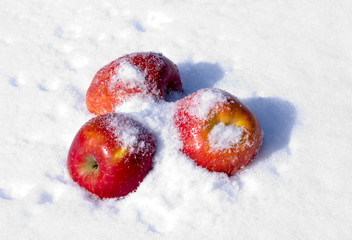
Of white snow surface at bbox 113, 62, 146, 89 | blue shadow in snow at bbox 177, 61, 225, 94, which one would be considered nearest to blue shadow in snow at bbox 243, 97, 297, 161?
blue shadow in snow at bbox 177, 61, 225, 94

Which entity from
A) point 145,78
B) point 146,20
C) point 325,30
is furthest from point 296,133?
point 146,20

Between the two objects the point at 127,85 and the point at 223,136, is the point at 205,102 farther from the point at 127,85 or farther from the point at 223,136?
the point at 127,85

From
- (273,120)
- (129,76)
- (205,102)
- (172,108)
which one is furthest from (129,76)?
(273,120)

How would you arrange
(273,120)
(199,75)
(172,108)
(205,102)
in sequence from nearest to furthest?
1. (205,102)
2. (172,108)
3. (273,120)
4. (199,75)

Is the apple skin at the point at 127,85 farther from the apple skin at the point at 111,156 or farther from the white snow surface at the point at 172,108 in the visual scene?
the apple skin at the point at 111,156

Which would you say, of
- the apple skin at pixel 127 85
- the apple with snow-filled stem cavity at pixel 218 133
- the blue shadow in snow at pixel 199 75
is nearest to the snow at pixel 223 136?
the apple with snow-filled stem cavity at pixel 218 133

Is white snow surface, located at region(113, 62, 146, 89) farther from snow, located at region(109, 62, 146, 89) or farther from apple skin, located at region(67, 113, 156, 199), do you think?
apple skin, located at region(67, 113, 156, 199)

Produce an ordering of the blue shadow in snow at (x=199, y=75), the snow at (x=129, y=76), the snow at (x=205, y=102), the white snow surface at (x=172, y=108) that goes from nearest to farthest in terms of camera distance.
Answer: the white snow surface at (x=172, y=108) < the snow at (x=205, y=102) < the snow at (x=129, y=76) < the blue shadow in snow at (x=199, y=75)
